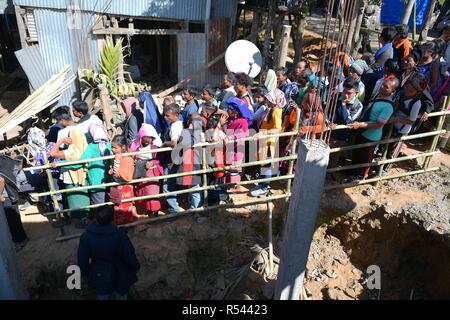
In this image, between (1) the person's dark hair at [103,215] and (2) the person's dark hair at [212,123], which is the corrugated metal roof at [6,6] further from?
(1) the person's dark hair at [103,215]

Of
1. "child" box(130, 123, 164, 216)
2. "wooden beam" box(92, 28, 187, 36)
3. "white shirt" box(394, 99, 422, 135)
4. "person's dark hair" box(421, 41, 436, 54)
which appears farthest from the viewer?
"wooden beam" box(92, 28, 187, 36)

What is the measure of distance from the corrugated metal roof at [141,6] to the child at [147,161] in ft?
18.3

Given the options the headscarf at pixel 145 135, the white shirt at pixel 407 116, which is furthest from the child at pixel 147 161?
the white shirt at pixel 407 116

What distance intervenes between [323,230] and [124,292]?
3.11m

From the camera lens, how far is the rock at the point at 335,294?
16.9 ft

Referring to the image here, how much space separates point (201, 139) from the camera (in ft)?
15.6

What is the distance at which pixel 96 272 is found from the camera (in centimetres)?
387

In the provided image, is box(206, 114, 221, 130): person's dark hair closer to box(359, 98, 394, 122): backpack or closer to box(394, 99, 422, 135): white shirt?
box(359, 98, 394, 122): backpack

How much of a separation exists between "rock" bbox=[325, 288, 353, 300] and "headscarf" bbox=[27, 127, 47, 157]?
4373 millimetres

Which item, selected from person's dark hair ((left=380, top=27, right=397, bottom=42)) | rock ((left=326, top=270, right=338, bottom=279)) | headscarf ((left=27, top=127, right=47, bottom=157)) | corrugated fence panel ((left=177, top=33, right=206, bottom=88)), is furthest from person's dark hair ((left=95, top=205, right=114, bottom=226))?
corrugated fence panel ((left=177, top=33, right=206, bottom=88))

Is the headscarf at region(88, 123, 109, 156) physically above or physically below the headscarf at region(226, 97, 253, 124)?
below

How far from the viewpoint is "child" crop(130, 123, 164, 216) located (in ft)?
16.0

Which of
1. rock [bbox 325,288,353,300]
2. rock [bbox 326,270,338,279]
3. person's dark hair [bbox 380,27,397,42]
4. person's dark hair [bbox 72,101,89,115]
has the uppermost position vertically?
person's dark hair [bbox 380,27,397,42]
